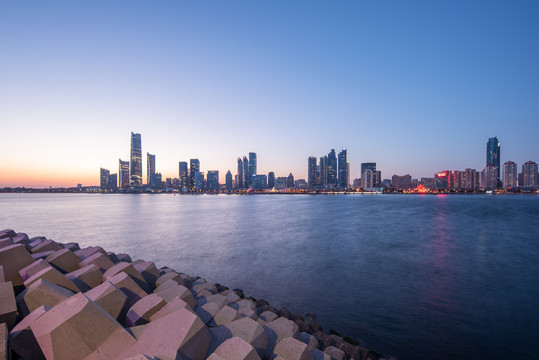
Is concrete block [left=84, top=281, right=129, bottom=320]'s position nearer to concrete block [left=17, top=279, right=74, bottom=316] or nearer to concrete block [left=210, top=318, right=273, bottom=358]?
concrete block [left=17, top=279, right=74, bottom=316]

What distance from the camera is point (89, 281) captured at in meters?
5.50

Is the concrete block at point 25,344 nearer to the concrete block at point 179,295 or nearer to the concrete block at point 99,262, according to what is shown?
the concrete block at point 179,295

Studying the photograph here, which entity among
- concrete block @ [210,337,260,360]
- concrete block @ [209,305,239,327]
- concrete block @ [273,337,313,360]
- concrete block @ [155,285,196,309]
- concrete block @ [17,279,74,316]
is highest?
concrete block @ [17,279,74,316]

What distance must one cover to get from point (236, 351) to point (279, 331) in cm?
173

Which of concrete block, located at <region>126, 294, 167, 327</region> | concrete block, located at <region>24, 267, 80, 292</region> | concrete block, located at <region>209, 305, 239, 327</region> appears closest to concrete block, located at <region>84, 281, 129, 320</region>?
concrete block, located at <region>126, 294, 167, 327</region>

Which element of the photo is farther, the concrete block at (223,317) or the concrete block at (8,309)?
the concrete block at (223,317)

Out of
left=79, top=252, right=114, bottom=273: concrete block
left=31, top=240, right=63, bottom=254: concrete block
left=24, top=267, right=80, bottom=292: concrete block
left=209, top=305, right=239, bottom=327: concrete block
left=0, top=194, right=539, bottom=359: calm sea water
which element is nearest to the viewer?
left=209, top=305, right=239, bottom=327: concrete block

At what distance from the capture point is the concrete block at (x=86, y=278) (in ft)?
17.4

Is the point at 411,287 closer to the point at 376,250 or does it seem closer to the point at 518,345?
the point at 518,345

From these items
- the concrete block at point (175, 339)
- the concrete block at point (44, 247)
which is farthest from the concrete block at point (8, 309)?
the concrete block at point (44, 247)

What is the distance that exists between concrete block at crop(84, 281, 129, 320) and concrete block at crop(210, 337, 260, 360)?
2.08 m

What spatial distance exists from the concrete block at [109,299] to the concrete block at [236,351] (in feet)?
6.82

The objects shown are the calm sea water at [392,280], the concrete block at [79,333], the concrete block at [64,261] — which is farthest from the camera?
the calm sea water at [392,280]

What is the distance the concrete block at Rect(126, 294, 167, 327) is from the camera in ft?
13.1
